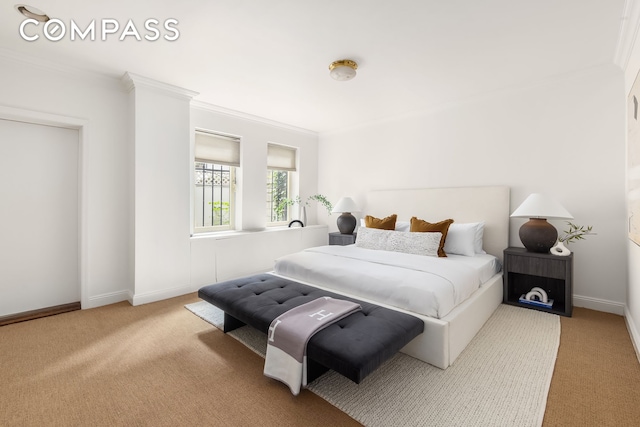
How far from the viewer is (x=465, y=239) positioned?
3355 millimetres

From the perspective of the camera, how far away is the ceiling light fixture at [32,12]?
2.02 m

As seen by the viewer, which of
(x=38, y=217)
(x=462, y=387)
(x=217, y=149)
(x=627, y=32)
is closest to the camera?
(x=462, y=387)

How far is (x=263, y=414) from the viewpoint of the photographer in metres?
1.55

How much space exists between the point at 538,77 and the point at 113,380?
15.2 feet

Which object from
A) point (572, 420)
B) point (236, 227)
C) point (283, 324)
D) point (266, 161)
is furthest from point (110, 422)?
point (266, 161)

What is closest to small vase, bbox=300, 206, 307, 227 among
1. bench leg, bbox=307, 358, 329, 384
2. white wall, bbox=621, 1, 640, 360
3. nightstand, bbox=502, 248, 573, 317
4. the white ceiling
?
the white ceiling

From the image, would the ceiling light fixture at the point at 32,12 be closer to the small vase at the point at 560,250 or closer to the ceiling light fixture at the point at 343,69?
the ceiling light fixture at the point at 343,69

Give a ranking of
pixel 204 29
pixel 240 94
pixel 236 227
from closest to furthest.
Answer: pixel 204 29, pixel 240 94, pixel 236 227

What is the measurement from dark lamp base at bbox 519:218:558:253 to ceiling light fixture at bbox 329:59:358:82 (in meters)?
2.42

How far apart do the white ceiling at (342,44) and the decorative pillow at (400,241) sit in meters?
1.73

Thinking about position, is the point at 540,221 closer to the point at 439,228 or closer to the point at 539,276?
the point at 539,276

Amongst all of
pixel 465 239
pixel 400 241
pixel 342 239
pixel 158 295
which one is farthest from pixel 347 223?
pixel 158 295

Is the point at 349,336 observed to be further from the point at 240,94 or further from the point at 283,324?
the point at 240,94

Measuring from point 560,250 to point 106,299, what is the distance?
4847mm
